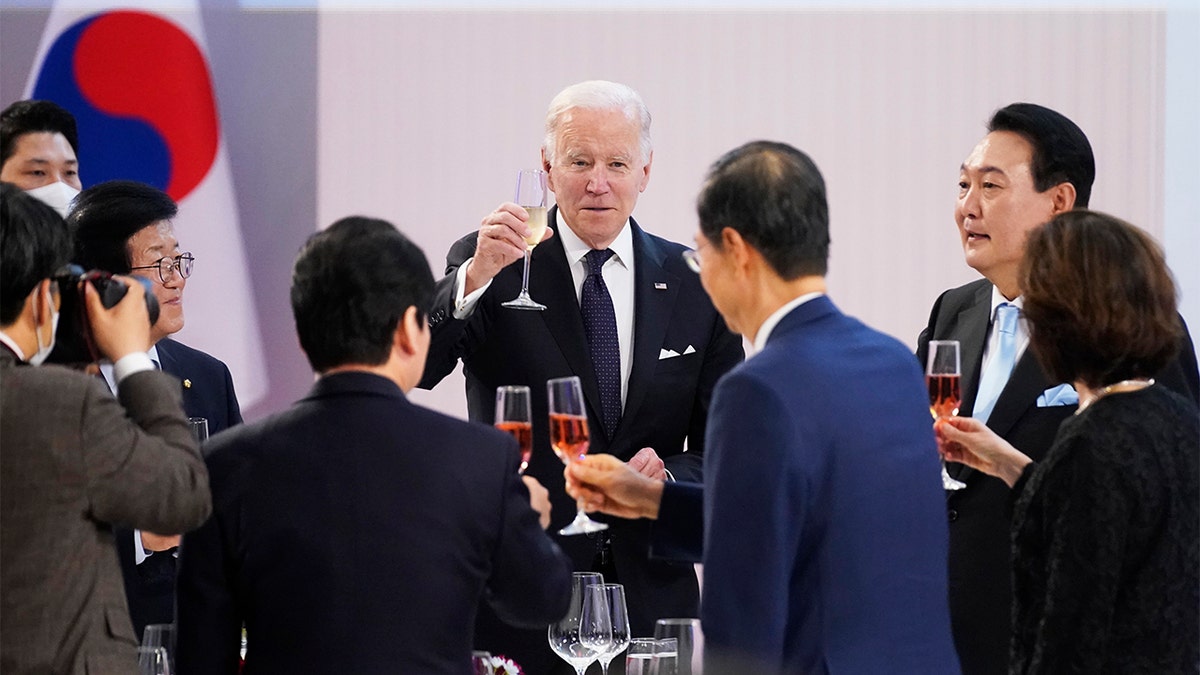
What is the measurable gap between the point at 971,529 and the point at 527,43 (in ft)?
11.6

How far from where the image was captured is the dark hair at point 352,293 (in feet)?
7.04

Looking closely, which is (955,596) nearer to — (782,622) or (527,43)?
(782,622)

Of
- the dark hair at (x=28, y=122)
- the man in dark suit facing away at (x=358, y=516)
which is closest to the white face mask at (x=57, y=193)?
the dark hair at (x=28, y=122)

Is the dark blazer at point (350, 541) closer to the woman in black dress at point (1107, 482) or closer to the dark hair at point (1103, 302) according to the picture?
the woman in black dress at point (1107, 482)

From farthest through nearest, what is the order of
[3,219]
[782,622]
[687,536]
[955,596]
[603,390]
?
[603,390], [955,596], [687,536], [3,219], [782,622]

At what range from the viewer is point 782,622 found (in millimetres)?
2045

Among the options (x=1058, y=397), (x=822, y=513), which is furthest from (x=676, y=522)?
(x=1058, y=397)

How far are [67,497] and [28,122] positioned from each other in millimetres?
3247

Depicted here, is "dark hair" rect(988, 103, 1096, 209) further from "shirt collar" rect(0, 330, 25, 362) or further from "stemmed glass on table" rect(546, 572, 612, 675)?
"shirt collar" rect(0, 330, 25, 362)

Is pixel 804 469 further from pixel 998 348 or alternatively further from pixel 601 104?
pixel 601 104

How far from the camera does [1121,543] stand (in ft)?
7.99

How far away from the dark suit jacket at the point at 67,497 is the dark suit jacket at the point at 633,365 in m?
1.33

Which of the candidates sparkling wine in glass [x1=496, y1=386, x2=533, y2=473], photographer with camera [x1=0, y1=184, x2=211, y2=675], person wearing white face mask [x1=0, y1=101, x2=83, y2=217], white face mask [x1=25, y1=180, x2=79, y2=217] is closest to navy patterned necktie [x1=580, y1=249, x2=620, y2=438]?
sparkling wine in glass [x1=496, y1=386, x2=533, y2=473]

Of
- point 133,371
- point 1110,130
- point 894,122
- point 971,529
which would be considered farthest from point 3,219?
point 1110,130
